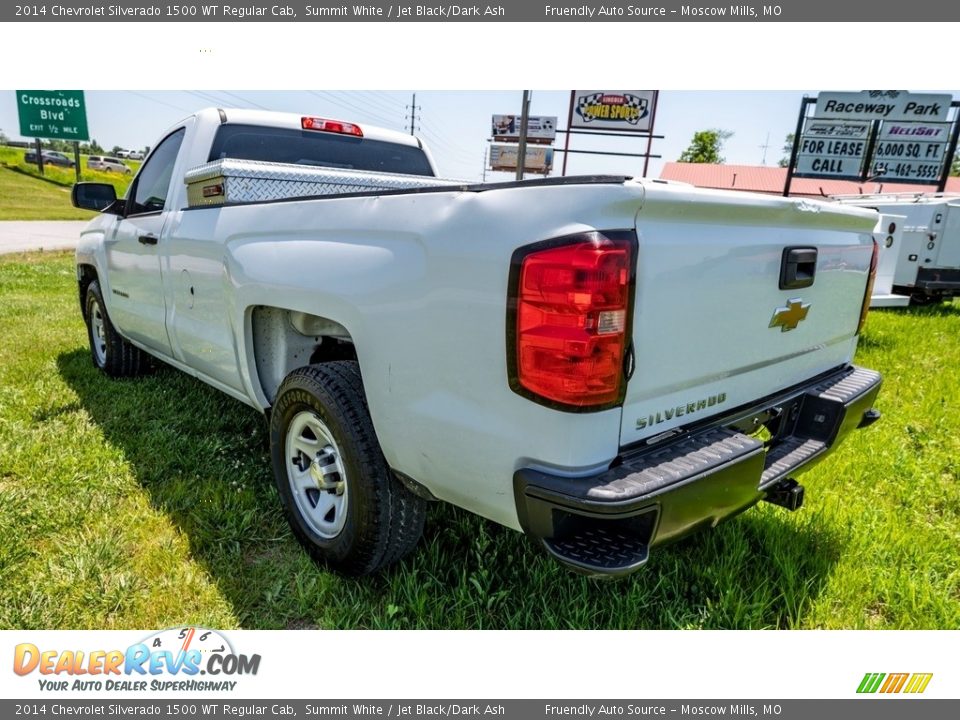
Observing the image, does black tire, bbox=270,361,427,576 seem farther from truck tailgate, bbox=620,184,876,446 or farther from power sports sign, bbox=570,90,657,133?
power sports sign, bbox=570,90,657,133

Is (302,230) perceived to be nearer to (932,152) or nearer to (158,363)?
(158,363)

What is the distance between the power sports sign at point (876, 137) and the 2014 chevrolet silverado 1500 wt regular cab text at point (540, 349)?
15251 mm

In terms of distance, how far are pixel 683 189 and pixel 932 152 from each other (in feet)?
61.1

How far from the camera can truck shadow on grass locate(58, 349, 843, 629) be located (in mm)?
2203

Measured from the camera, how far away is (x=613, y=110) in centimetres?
2627

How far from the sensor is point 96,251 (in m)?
4.59

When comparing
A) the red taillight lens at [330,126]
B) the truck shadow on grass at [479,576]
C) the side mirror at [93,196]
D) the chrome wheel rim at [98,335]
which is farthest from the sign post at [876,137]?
the chrome wheel rim at [98,335]

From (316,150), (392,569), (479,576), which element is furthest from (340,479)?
(316,150)

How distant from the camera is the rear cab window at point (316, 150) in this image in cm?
358

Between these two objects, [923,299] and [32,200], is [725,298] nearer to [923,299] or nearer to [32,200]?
[923,299]

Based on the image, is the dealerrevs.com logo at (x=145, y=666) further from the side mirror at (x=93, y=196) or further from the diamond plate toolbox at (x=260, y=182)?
the side mirror at (x=93, y=196)

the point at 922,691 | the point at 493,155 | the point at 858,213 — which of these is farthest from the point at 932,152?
the point at 493,155

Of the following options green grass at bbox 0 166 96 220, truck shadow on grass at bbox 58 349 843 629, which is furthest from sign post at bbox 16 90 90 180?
truck shadow on grass at bbox 58 349 843 629

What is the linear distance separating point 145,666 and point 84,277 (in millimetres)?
4307
